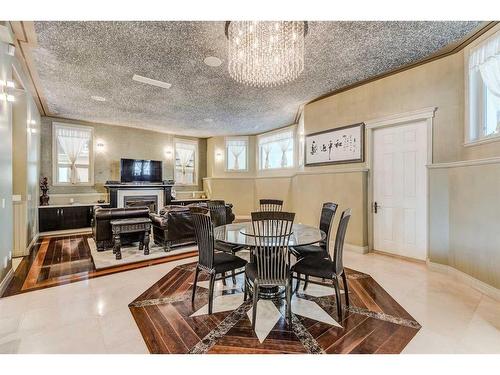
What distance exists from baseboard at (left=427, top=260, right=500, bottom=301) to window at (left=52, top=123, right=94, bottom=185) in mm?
8299

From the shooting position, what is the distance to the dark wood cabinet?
582cm

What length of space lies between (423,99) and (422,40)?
3.05 ft

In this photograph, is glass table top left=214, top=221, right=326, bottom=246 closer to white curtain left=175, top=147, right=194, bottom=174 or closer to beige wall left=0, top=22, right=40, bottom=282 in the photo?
beige wall left=0, top=22, right=40, bottom=282

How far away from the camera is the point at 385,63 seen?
3.69m

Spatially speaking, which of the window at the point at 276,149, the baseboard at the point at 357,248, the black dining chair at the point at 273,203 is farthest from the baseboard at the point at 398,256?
the window at the point at 276,149

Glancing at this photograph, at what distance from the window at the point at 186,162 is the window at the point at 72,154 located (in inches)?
105

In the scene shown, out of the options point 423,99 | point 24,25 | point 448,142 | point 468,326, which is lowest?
point 468,326

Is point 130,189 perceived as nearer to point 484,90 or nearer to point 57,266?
point 57,266

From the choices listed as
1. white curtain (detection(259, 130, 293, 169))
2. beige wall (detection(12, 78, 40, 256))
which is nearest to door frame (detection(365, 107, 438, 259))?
white curtain (detection(259, 130, 293, 169))

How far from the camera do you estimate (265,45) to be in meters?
2.75
